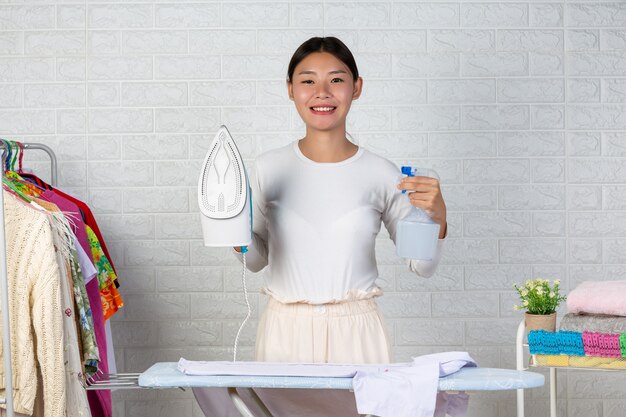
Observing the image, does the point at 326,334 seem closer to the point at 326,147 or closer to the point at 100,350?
the point at 326,147

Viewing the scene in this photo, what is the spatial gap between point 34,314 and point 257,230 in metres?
0.60

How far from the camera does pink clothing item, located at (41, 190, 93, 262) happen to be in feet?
8.56

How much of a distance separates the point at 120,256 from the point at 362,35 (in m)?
1.24

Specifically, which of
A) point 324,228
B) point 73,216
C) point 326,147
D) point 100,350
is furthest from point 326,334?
point 73,216

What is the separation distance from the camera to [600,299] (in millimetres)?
2373

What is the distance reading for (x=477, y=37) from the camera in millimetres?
3307

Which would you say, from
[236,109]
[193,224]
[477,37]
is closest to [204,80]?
[236,109]

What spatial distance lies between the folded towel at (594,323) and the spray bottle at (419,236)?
55 cm

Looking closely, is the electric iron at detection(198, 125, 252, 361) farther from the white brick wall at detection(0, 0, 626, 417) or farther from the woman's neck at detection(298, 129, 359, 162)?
the white brick wall at detection(0, 0, 626, 417)

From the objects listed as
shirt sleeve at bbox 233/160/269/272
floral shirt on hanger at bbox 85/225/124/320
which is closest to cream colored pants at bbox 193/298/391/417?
shirt sleeve at bbox 233/160/269/272

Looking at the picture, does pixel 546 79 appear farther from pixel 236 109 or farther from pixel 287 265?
pixel 287 265

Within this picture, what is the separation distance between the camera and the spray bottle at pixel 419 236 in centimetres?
209

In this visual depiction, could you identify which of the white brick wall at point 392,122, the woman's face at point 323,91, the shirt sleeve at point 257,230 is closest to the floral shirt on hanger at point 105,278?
the white brick wall at point 392,122

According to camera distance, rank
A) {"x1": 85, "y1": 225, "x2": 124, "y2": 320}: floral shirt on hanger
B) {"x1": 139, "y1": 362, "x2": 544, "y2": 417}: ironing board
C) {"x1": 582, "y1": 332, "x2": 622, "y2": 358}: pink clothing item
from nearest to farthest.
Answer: {"x1": 139, "y1": 362, "x2": 544, "y2": 417}: ironing board
{"x1": 582, "y1": 332, "x2": 622, "y2": 358}: pink clothing item
{"x1": 85, "y1": 225, "x2": 124, "y2": 320}: floral shirt on hanger
